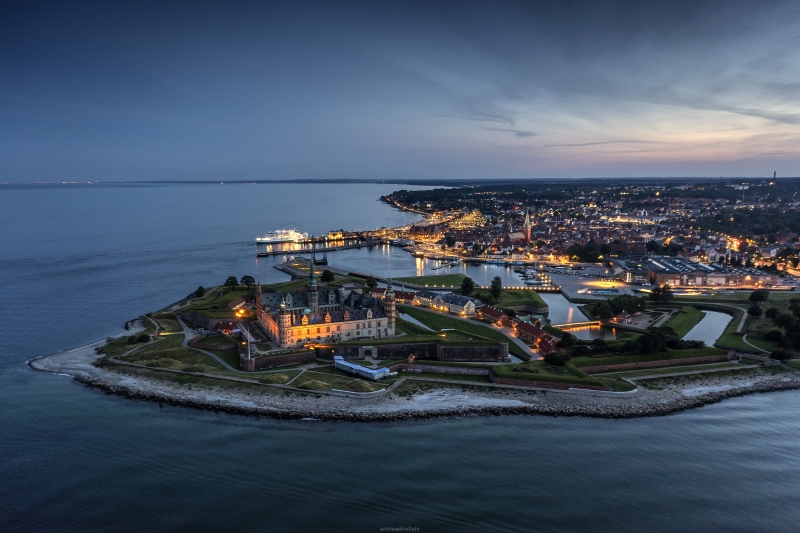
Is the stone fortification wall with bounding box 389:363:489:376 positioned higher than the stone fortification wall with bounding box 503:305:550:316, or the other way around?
the stone fortification wall with bounding box 503:305:550:316

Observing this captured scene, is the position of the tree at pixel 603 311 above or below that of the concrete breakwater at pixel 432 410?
above

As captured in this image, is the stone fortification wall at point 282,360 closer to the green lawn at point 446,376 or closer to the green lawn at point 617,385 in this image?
the green lawn at point 446,376

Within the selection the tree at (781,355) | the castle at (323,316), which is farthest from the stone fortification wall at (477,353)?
the tree at (781,355)

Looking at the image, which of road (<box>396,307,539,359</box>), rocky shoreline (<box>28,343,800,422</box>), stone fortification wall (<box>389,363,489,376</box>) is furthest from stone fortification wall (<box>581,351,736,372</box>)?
stone fortification wall (<box>389,363,489,376</box>)

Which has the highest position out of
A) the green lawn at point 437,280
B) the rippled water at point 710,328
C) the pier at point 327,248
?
the pier at point 327,248

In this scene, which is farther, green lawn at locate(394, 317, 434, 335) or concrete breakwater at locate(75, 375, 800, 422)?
green lawn at locate(394, 317, 434, 335)

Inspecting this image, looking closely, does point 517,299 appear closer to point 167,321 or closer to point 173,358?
point 173,358

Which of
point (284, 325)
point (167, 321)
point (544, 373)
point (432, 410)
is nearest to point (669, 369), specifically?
point (544, 373)

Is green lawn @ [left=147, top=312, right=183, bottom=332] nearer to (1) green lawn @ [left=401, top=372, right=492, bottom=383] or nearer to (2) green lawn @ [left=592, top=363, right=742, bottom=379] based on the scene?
(1) green lawn @ [left=401, top=372, right=492, bottom=383]
